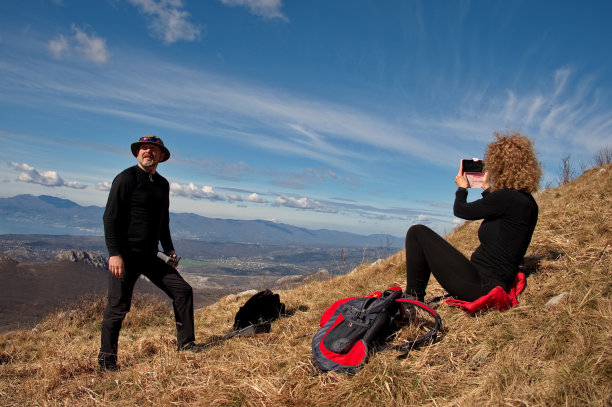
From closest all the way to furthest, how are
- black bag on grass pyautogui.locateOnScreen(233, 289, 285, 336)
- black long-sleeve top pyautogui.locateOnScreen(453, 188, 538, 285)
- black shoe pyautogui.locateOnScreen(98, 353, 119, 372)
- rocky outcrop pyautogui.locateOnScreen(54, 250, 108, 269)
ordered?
black long-sleeve top pyautogui.locateOnScreen(453, 188, 538, 285)
black shoe pyautogui.locateOnScreen(98, 353, 119, 372)
black bag on grass pyautogui.locateOnScreen(233, 289, 285, 336)
rocky outcrop pyautogui.locateOnScreen(54, 250, 108, 269)

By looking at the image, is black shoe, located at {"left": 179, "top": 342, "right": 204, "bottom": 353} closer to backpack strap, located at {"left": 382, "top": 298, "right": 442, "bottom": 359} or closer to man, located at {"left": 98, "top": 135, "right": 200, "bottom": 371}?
man, located at {"left": 98, "top": 135, "right": 200, "bottom": 371}

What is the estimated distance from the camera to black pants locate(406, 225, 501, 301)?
152 inches

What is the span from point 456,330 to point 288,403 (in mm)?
1956

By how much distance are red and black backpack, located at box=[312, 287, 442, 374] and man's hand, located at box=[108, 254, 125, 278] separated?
241cm

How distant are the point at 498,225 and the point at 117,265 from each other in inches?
169

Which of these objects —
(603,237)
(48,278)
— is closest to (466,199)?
(603,237)

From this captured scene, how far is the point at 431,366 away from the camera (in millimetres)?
3068

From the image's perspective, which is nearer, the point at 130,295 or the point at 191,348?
the point at 130,295

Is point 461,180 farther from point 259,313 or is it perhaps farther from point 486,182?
point 259,313

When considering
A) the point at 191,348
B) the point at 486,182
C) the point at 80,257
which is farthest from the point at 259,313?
the point at 80,257

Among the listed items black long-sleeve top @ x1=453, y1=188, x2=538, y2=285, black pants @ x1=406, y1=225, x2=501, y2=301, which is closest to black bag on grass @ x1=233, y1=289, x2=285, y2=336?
black pants @ x1=406, y1=225, x2=501, y2=301

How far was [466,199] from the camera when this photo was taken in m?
4.16

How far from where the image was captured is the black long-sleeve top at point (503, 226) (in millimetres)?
3781

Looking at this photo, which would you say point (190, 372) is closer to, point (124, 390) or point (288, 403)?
point (124, 390)
